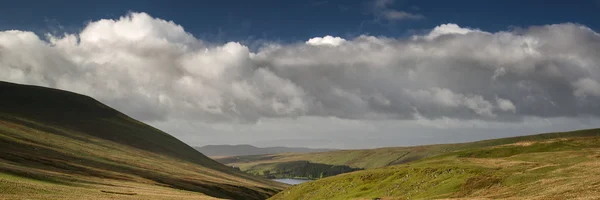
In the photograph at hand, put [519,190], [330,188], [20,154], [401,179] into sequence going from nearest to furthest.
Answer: [519,190]
[401,179]
[330,188]
[20,154]

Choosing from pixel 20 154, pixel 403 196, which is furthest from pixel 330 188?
pixel 20 154

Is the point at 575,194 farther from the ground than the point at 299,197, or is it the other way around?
the point at 575,194

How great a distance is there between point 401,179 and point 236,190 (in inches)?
3118

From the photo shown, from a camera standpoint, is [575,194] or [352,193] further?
Answer: [352,193]

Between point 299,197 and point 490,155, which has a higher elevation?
point 490,155

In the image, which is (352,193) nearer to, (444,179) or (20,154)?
(444,179)

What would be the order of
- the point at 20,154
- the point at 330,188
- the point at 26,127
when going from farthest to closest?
the point at 26,127 < the point at 20,154 < the point at 330,188

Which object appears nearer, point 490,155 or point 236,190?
point 490,155

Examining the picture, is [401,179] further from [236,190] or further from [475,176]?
[236,190]

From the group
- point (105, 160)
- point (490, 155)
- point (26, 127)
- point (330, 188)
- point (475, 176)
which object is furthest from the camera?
point (26, 127)

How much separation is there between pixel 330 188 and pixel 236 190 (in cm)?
5945

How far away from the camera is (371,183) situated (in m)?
93.4

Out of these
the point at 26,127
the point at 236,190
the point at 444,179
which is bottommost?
the point at 236,190

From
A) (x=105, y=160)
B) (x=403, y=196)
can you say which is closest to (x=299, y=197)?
(x=403, y=196)
